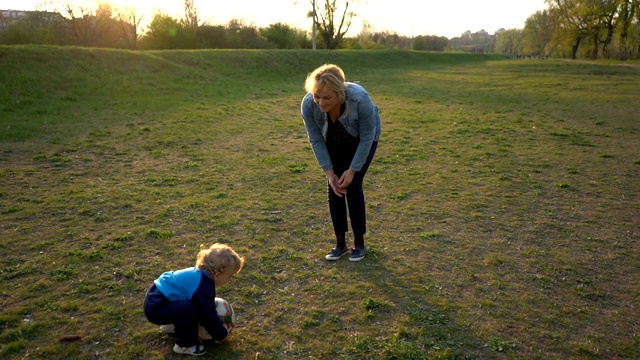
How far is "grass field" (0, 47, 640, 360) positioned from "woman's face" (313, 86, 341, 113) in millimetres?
1520

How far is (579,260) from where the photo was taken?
4.48m

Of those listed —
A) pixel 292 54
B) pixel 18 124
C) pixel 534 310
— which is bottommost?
pixel 534 310

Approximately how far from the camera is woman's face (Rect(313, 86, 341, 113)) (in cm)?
362

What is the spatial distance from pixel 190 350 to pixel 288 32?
40.8 meters

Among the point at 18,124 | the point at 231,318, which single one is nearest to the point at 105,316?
the point at 231,318

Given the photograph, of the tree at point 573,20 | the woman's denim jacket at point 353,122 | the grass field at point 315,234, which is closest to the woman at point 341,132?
the woman's denim jacket at point 353,122

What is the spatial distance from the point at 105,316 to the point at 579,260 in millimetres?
4242

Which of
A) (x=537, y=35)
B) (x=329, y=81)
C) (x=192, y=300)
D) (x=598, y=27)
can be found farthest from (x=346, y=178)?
(x=537, y=35)

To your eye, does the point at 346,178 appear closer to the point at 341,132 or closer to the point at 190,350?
the point at 341,132

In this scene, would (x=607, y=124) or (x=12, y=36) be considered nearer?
(x=607, y=124)

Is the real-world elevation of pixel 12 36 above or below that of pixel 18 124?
above

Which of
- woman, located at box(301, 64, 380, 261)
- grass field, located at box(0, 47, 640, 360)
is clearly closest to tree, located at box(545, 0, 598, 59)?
grass field, located at box(0, 47, 640, 360)

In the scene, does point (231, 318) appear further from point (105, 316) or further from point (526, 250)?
point (526, 250)

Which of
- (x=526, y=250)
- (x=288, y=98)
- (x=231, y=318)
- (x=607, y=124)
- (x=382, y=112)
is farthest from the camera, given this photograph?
(x=288, y=98)
